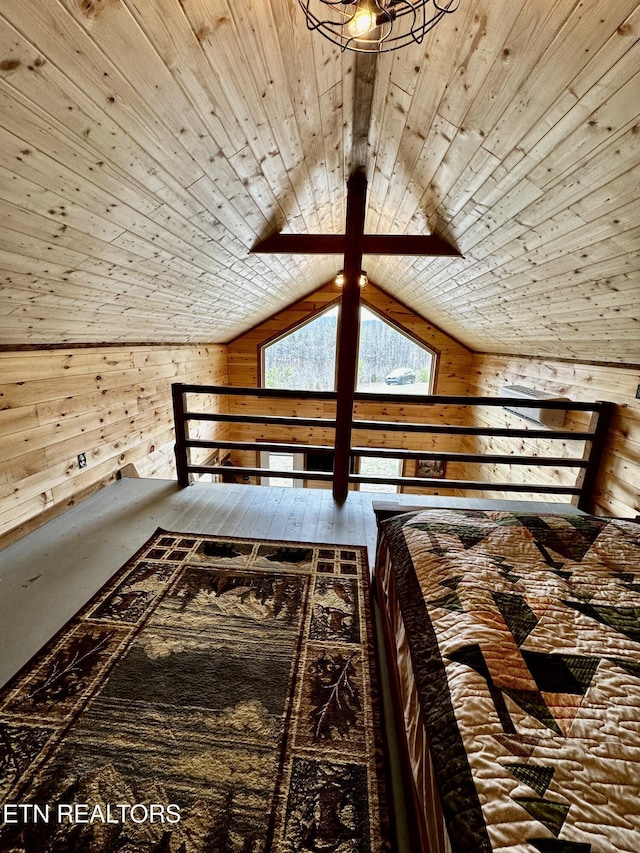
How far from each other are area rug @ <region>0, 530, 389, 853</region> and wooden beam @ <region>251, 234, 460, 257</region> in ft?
7.83

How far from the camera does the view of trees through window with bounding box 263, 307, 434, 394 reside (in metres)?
5.91

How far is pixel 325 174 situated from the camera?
237cm

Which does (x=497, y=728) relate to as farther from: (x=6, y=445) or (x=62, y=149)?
(x=6, y=445)

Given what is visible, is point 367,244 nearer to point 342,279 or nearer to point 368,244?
point 368,244

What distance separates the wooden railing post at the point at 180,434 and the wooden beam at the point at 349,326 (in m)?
1.28

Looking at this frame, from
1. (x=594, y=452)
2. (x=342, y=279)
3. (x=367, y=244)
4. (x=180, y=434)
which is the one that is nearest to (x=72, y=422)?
(x=180, y=434)

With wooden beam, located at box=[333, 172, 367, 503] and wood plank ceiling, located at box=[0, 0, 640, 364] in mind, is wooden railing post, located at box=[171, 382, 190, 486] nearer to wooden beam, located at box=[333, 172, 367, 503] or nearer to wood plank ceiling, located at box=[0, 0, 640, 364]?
wood plank ceiling, located at box=[0, 0, 640, 364]

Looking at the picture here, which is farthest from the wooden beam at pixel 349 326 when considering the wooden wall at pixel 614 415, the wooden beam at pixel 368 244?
the wooden wall at pixel 614 415

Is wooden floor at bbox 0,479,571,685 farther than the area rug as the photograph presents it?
Yes

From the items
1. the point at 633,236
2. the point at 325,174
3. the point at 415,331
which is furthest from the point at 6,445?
the point at 415,331

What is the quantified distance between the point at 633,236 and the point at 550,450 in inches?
97.9

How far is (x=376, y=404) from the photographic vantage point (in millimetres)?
5949

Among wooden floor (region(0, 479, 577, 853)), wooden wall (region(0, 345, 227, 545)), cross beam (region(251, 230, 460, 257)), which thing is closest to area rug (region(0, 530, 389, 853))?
wooden floor (region(0, 479, 577, 853))

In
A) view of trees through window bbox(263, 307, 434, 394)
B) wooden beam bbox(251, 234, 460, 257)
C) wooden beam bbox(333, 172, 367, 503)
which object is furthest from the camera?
view of trees through window bbox(263, 307, 434, 394)
